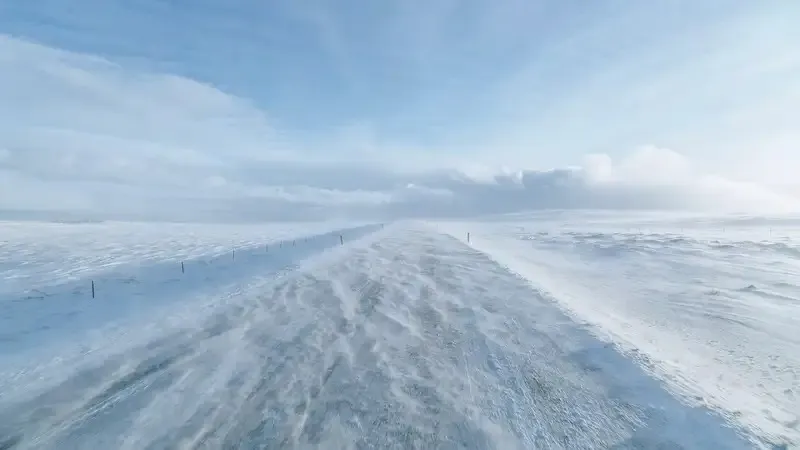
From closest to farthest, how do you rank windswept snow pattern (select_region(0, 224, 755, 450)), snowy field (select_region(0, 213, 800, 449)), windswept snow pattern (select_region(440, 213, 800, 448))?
windswept snow pattern (select_region(0, 224, 755, 450)), snowy field (select_region(0, 213, 800, 449)), windswept snow pattern (select_region(440, 213, 800, 448))

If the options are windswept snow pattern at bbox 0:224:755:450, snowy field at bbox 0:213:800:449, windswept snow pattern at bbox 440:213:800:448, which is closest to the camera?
windswept snow pattern at bbox 0:224:755:450

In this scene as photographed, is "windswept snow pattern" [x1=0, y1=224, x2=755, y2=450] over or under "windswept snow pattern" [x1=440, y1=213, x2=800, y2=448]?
over

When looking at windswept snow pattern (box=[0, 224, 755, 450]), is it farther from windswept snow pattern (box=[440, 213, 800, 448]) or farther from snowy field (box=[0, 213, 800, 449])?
windswept snow pattern (box=[440, 213, 800, 448])

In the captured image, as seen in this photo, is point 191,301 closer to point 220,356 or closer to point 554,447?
point 220,356

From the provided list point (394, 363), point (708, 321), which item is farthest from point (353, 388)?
point (708, 321)

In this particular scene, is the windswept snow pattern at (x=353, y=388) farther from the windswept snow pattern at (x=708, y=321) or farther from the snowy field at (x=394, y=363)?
the windswept snow pattern at (x=708, y=321)

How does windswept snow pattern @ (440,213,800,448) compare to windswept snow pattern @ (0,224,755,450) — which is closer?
windswept snow pattern @ (0,224,755,450)

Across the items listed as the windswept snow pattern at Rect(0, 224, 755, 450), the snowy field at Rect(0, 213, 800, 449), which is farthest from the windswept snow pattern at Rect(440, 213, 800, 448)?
the windswept snow pattern at Rect(0, 224, 755, 450)
